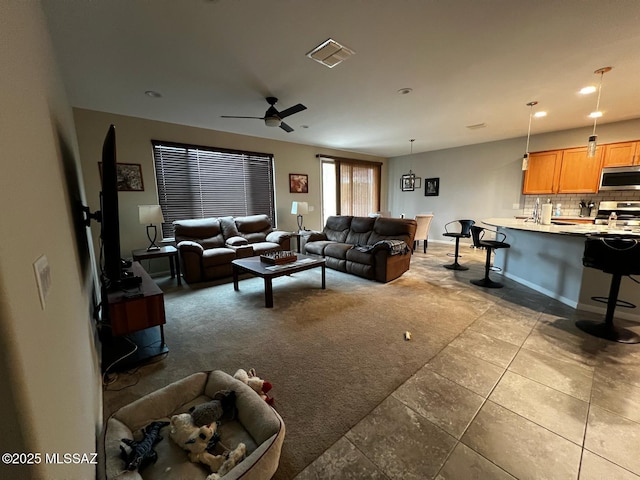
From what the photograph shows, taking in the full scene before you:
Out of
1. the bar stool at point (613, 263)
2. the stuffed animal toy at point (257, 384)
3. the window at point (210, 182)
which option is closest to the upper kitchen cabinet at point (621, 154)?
the bar stool at point (613, 263)

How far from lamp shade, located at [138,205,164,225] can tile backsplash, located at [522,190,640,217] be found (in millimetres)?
7314

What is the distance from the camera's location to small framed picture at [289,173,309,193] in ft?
20.0

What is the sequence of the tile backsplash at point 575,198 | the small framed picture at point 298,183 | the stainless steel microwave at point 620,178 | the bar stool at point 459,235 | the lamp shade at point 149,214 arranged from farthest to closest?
the small framed picture at point 298,183 < the tile backsplash at point 575,198 < the bar stool at point 459,235 < the stainless steel microwave at point 620,178 < the lamp shade at point 149,214

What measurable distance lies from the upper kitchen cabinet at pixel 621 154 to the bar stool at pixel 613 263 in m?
3.57

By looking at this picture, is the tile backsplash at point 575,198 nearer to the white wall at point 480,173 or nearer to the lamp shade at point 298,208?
the white wall at point 480,173

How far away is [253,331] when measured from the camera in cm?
257

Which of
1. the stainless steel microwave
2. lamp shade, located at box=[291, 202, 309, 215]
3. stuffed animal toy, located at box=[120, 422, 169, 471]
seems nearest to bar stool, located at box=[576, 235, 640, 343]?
the stainless steel microwave

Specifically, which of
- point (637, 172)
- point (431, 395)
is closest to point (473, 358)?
point (431, 395)

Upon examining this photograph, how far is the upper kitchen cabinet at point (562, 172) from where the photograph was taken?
15.8ft

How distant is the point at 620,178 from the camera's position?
4.42 metres

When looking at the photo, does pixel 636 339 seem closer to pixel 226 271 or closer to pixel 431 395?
pixel 431 395

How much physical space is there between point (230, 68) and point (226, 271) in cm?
286

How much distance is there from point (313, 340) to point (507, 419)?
1464mm

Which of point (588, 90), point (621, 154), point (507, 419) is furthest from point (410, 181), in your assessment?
point (507, 419)
